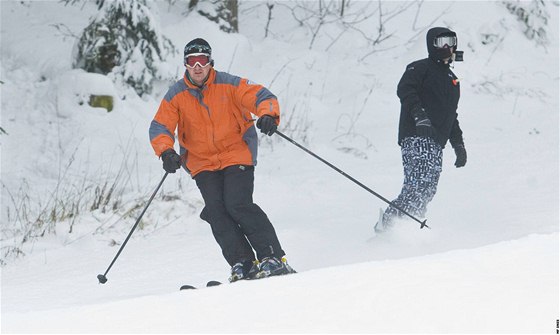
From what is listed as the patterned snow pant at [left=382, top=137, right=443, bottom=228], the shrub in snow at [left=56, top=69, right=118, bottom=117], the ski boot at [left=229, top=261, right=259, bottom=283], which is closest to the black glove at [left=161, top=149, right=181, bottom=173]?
the ski boot at [left=229, top=261, right=259, bottom=283]

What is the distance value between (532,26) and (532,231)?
8.02 metres

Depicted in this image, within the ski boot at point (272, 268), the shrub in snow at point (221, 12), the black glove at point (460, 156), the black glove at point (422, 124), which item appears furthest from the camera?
the shrub in snow at point (221, 12)

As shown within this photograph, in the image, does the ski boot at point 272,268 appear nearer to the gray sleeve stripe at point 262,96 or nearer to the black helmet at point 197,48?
the gray sleeve stripe at point 262,96

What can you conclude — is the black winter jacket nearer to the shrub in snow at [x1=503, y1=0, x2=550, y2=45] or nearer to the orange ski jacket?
the orange ski jacket

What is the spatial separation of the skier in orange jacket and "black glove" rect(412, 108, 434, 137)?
51.3 inches

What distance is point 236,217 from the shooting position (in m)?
5.21

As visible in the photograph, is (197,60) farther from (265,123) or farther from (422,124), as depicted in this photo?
(422,124)

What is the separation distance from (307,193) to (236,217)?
11.2 feet

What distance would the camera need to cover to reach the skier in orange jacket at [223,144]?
5.17 m

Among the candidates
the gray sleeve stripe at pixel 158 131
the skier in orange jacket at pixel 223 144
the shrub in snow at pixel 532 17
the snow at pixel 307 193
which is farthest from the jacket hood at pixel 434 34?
the shrub in snow at pixel 532 17

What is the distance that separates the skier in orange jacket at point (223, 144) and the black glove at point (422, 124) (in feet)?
4.28

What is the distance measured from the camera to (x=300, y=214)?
8.00m

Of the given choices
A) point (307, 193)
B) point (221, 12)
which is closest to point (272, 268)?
point (307, 193)

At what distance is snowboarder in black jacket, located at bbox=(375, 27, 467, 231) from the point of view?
618 centimetres
